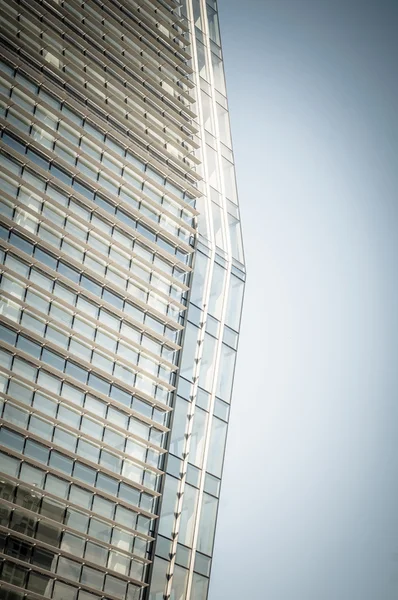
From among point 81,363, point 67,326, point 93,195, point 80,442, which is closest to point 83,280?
point 67,326

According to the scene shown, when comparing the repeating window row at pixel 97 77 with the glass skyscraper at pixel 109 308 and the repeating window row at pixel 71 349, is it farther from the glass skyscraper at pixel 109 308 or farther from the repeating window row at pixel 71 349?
the repeating window row at pixel 71 349

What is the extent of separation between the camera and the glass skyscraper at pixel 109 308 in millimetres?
28672

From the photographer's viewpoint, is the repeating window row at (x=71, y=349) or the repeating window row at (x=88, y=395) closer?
the repeating window row at (x=88, y=395)

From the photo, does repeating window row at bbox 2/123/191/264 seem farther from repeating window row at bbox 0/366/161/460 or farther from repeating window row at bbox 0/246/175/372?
repeating window row at bbox 0/366/161/460

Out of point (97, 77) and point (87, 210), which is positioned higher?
point (97, 77)

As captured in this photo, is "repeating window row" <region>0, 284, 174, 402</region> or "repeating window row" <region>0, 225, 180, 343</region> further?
"repeating window row" <region>0, 225, 180, 343</region>

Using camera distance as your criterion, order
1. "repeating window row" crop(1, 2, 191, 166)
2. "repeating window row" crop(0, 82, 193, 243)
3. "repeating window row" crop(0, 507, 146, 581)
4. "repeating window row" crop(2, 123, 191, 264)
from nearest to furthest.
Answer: "repeating window row" crop(0, 507, 146, 581), "repeating window row" crop(2, 123, 191, 264), "repeating window row" crop(0, 82, 193, 243), "repeating window row" crop(1, 2, 191, 166)

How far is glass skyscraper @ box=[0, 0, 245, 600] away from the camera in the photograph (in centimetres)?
2867

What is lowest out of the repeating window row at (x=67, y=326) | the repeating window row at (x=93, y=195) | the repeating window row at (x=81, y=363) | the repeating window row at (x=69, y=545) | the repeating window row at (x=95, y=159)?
the repeating window row at (x=69, y=545)

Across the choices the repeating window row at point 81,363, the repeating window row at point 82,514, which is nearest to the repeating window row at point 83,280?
the repeating window row at point 81,363

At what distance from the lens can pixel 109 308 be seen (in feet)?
105


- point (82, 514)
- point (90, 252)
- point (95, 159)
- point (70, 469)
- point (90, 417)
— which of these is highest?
point (95, 159)

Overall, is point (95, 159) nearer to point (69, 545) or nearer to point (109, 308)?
point (109, 308)

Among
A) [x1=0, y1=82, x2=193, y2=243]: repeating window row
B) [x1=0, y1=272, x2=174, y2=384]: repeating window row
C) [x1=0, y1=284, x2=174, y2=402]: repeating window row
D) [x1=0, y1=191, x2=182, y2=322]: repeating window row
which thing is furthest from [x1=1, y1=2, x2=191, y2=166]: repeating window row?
[x1=0, y1=284, x2=174, y2=402]: repeating window row
